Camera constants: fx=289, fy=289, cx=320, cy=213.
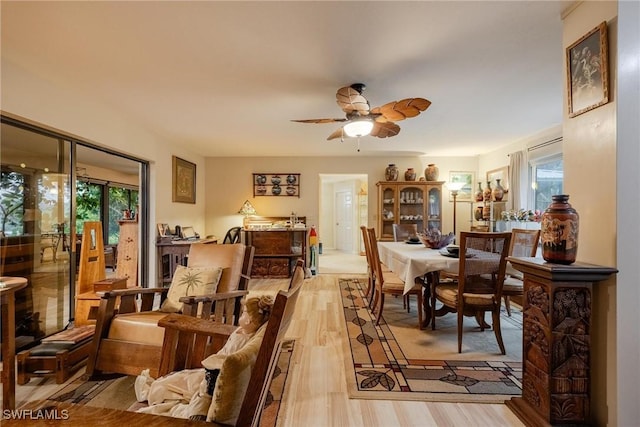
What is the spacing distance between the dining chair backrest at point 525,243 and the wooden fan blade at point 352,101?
5.85ft

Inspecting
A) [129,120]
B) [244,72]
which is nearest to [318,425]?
[244,72]

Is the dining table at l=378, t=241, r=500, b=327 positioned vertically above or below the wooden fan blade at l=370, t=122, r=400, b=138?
below

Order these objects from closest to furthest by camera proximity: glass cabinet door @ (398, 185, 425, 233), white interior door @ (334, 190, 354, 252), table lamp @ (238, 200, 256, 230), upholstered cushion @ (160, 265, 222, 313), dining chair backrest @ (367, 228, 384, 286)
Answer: upholstered cushion @ (160, 265, 222, 313) < dining chair backrest @ (367, 228, 384, 286) < table lamp @ (238, 200, 256, 230) < glass cabinet door @ (398, 185, 425, 233) < white interior door @ (334, 190, 354, 252)

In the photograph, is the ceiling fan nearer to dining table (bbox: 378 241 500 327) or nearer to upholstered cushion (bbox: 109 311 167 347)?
dining table (bbox: 378 241 500 327)

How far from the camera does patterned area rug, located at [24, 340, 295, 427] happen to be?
1.73 metres

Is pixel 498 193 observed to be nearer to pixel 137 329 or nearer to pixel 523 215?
pixel 523 215

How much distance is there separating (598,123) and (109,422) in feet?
7.95

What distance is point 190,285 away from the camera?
7.55 ft

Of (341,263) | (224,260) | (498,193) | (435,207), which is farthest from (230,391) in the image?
(341,263)

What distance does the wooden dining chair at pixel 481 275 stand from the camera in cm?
236

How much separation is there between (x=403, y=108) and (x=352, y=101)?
0.42 metres

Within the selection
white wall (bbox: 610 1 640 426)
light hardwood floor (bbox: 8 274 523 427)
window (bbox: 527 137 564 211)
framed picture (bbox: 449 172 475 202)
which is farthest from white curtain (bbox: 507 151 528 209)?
light hardwood floor (bbox: 8 274 523 427)

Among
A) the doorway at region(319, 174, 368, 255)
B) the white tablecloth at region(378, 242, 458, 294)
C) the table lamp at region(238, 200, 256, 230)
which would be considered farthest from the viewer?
the doorway at region(319, 174, 368, 255)

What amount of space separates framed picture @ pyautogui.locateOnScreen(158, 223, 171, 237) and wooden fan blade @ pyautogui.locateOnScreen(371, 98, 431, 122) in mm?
3541
